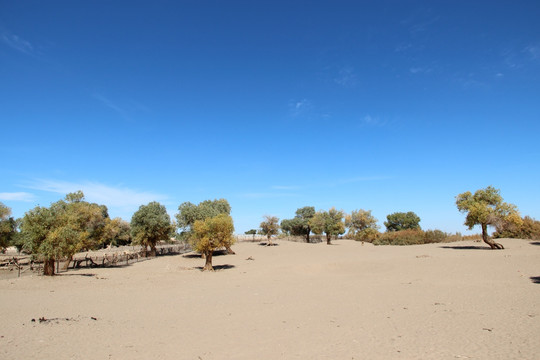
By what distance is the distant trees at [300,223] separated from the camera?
238 ft

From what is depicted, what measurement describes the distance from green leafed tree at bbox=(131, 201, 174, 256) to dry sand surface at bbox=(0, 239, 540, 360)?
1744 cm

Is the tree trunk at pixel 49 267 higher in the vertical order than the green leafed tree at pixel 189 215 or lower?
lower

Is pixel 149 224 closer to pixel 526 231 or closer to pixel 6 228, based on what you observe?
pixel 6 228

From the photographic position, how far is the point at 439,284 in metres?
17.2

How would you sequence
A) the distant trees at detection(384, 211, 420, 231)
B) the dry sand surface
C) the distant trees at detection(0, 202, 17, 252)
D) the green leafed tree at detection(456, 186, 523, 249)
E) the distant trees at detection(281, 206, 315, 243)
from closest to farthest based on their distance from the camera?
1. the dry sand surface
2. the green leafed tree at detection(456, 186, 523, 249)
3. the distant trees at detection(0, 202, 17, 252)
4. the distant trees at detection(281, 206, 315, 243)
5. the distant trees at detection(384, 211, 420, 231)

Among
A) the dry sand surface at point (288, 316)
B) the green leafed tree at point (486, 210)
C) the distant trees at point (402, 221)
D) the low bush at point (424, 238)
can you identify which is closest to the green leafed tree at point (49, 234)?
the dry sand surface at point (288, 316)

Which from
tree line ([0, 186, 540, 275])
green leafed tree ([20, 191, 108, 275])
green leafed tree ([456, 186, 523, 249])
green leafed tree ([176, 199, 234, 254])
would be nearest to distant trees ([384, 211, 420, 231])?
tree line ([0, 186, 540, 275])

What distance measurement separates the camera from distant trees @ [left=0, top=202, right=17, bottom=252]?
36.6 metres

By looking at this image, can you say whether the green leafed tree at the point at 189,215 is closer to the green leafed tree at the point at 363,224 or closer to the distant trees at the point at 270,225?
the distant trees at the point at 270,225

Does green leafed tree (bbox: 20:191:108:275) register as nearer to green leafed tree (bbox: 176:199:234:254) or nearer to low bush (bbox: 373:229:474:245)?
green leafed tree (bbox: 176:199:234:254)

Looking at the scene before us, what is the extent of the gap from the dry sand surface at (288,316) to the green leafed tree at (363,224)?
3341 cm

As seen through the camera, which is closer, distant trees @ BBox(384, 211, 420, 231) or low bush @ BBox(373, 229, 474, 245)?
low bush @ BBox(373, 229, 474, 245)

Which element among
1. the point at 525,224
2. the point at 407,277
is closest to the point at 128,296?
the point at 407,277

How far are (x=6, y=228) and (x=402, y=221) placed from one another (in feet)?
267
